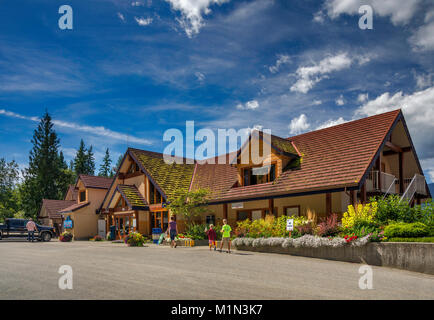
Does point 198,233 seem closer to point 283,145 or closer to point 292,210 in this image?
point 292,210

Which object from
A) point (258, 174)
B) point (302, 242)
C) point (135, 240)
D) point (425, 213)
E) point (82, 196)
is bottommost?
point (135, 240)

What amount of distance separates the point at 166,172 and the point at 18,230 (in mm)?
14196

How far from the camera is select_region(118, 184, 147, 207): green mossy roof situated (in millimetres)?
30750

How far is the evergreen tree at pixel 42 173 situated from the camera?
58.6m

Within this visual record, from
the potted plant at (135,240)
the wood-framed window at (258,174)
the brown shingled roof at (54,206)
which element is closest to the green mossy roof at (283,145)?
the wood-framed window at (258,174)

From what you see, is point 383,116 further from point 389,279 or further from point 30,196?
point 30,196

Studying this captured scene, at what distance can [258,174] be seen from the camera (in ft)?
80.0

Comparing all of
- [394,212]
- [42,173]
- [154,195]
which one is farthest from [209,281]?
[42,173]

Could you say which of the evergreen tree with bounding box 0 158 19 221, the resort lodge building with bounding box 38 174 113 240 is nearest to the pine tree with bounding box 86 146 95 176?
the evergreen tree with bounding box 0 158 19 221

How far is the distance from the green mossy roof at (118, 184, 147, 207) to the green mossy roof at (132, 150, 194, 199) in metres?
2.51

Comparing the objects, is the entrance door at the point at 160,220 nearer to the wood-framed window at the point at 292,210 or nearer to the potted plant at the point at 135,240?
the potted plant at the point at 135,240

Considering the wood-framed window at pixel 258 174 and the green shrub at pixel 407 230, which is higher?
the wood-framed window at pixel 258 174

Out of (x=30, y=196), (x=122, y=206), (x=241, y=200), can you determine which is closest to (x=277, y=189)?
(x=241, y=200)

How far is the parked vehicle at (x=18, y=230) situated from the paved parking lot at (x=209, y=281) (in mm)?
21290
